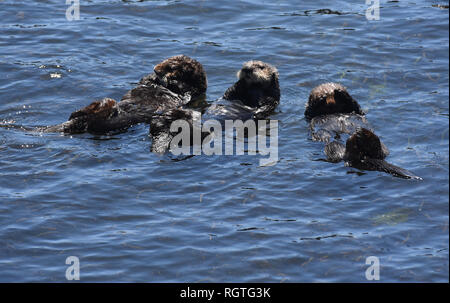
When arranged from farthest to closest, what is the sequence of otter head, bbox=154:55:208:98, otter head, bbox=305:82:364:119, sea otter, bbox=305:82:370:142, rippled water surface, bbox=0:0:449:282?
otter head, bbox=154:55:208:98 < otter head, bbox=305:82:364:119 < sea otter, bbox=305:82:370:142 < rippled water surface, bbox=0:0:449:282

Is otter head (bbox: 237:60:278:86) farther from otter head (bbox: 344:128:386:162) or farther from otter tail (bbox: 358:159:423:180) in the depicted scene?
otter tail (bbox: 358:159:423:180)

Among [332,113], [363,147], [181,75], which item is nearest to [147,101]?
[181,75]

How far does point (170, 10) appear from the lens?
1165 cm

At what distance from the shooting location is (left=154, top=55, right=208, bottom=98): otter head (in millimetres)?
8445

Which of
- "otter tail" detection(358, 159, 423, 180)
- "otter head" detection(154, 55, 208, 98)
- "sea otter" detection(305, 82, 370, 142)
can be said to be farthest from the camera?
"otter head" detection(154, 55, 208, 98)

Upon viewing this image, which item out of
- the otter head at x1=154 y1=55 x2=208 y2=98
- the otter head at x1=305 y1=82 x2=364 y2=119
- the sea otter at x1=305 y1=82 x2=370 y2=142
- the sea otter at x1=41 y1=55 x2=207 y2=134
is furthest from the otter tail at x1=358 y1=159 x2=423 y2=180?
the otter head at x1=154 y1=55 x2=208 y2=98

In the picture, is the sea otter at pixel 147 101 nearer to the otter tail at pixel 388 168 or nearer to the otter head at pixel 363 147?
the otter head at pixel 363 147

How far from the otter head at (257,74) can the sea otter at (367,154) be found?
1.72m

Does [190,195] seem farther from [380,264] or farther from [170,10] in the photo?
[170,10]

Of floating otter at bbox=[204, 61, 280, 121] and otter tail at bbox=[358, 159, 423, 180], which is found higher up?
floating otter at bbox=[204, 61, 280, 121]

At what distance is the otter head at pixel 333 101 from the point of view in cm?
765

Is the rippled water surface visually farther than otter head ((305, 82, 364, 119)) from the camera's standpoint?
No

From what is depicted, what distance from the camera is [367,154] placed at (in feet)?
21.4

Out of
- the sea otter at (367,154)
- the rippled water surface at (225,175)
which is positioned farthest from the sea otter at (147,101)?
the sea otter at (367,154)
